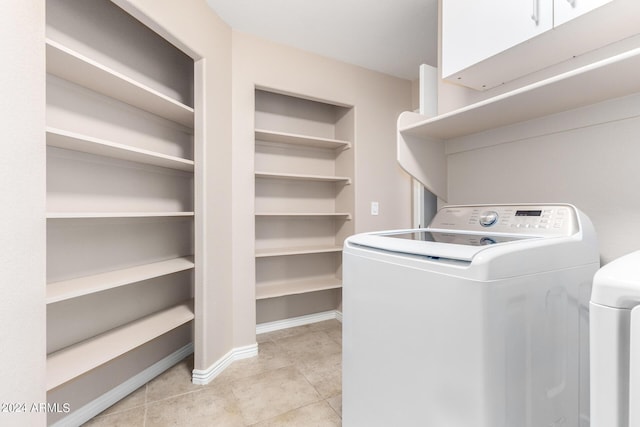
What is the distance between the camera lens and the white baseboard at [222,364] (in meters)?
2.00

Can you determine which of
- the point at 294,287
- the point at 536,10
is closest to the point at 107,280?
the point at 294,287

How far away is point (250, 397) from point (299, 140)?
2.07 meters

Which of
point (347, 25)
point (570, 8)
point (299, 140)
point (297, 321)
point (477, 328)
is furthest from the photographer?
point (297, 321)

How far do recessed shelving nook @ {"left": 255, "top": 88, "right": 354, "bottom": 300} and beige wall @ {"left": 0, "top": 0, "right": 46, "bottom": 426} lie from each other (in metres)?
1.66

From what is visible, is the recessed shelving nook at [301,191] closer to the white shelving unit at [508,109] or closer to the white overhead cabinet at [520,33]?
the white shelving unit at [508,109]

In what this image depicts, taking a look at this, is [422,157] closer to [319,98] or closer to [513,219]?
[513,219]

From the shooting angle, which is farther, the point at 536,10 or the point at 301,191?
the point at 301,191

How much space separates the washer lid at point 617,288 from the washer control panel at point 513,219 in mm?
550

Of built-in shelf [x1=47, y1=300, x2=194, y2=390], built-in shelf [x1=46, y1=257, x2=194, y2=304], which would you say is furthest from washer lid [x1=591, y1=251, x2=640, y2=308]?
built-in shelf [x1=47, y1=300, x2=194, y2=390]

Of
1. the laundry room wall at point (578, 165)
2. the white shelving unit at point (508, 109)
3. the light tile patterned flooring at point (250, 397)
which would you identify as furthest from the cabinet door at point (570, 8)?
the light tile patterned flooring at point (250, 397)

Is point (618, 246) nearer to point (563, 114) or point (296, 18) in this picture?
point (563, 114)

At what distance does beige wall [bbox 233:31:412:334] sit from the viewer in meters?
2.38

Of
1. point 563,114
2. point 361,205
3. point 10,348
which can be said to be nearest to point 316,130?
point 361,205

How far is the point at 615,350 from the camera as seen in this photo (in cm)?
50
